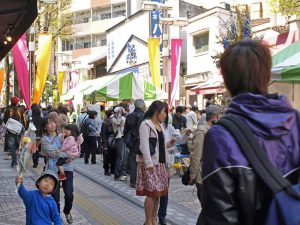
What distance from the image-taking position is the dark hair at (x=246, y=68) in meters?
2.20

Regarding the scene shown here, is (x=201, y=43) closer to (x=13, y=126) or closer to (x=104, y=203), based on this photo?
(x=13, y=126)

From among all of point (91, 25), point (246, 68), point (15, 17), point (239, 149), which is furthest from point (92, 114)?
point (91, 25)

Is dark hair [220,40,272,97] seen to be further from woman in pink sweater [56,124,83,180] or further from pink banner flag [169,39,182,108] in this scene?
pink banner flag [169,39,182,108]

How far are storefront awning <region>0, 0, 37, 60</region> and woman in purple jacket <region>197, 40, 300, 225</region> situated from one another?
6.10m

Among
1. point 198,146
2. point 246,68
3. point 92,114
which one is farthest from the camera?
point 92,114

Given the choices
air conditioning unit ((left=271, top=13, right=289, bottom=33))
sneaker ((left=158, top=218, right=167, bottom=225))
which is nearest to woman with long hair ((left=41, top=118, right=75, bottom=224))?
sneaker ((left=158, top=218, right=167, bottom=225))

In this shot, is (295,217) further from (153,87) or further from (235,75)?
(153,87)

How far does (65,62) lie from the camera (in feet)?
163

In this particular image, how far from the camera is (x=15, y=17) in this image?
9.23 m

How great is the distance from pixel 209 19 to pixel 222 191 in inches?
1018

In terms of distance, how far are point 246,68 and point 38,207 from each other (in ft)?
11.2

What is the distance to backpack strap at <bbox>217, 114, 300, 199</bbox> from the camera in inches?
78.3

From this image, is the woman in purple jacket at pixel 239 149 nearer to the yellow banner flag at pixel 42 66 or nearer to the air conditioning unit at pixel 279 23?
the yellow banner flag at pixel 42 66

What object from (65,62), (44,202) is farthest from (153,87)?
(65,62)
